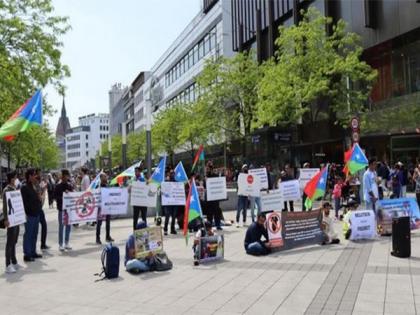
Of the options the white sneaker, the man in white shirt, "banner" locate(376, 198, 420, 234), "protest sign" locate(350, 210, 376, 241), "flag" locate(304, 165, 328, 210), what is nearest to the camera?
the white sneaker

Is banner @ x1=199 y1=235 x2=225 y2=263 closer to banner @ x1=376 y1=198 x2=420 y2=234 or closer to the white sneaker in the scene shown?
Result: the white sneaker

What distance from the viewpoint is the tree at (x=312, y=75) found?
27828mm

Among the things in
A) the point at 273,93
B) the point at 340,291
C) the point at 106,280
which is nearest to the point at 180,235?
the point at 106,280

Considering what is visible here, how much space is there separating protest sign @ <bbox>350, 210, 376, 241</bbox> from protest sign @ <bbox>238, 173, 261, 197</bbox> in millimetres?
4154

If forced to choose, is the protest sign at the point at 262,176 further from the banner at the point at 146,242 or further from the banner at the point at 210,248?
the banner at the point at 146,242

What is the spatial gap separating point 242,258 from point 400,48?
885 inches

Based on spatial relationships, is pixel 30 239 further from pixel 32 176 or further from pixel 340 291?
pixel 340 291

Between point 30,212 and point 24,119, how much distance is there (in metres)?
2.37

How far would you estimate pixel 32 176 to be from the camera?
11.8 metres

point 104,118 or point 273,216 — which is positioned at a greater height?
point 104,118

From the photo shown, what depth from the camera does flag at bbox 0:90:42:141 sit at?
12.2 metres

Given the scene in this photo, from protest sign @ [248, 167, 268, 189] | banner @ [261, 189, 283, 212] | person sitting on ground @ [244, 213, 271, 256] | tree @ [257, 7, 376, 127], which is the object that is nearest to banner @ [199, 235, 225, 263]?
person sitting on ground @ [244, 213, 271, 256]

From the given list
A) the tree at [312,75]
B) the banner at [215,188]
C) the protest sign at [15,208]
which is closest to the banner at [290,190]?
the banner at [215,188]

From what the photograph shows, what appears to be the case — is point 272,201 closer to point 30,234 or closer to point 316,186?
point 316,186
